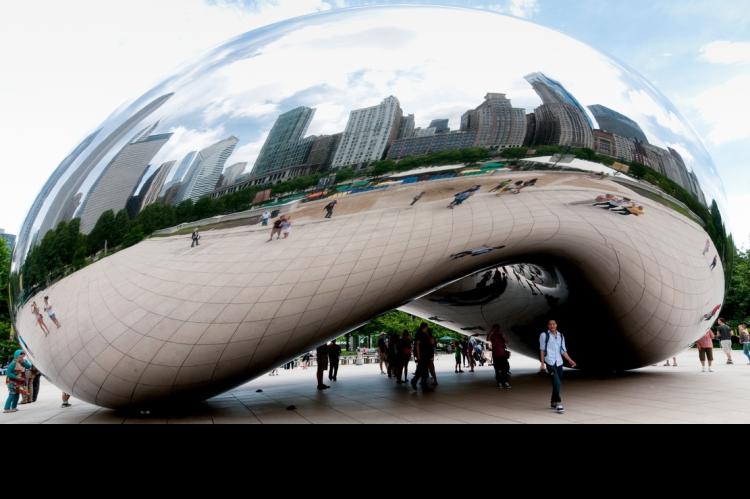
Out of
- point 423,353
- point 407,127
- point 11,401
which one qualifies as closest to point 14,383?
point 11,401

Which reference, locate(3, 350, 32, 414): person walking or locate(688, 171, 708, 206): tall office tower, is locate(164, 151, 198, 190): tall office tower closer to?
locate(3, 350, 32, 414): person walking

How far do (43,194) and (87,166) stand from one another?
97 cm

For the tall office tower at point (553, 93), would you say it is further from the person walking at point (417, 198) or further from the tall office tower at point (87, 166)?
the tall office tower at point (87, 166)

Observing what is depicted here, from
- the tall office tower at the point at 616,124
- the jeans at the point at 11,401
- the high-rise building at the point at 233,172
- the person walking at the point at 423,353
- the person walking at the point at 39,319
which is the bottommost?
the jeans at the point at 11,401

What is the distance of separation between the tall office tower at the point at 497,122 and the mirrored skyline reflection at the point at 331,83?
10 centimetres

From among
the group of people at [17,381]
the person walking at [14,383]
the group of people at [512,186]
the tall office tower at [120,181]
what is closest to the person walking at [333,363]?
the group of people at [17,381]

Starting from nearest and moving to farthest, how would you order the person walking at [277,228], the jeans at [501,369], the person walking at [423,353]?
the person walking at [277,228]
the jeans at [501,369]
the person walking at [423,353]

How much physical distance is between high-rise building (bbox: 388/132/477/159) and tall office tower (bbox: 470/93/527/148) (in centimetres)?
11

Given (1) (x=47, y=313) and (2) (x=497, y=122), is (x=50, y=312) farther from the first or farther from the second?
(2) (x=497, y=122)

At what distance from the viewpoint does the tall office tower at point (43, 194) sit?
6160 millimetres

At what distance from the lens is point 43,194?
250 inches

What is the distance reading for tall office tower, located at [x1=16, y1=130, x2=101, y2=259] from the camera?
616 cm
